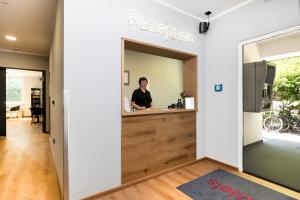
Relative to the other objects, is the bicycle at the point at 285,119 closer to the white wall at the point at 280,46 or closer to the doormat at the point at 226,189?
the white wall at the point at 280,46

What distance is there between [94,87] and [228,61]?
95.2 inches

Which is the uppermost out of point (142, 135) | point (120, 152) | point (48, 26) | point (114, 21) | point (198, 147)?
point (48, 26)

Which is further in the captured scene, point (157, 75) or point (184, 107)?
point (157, 75)

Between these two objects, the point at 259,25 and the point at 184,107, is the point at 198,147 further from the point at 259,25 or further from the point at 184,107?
the point at 259,25

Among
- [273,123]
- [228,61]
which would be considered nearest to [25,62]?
[228,61]

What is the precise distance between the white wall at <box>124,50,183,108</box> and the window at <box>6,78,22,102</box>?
10594 millimetres

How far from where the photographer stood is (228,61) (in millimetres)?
2971

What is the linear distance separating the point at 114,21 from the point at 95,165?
1.96 m

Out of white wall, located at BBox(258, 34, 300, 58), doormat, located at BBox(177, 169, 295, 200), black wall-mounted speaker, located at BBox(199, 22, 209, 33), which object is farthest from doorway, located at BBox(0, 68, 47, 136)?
white wall, located at BBox(258, 34, 300, 58)

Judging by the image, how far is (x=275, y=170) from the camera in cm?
278

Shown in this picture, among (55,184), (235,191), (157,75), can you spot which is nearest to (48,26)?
(157,75)

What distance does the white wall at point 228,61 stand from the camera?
2.47m

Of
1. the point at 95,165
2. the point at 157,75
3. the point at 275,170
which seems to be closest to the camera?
the point at 95,165

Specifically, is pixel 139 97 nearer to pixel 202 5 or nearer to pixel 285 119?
pixel 202 5
